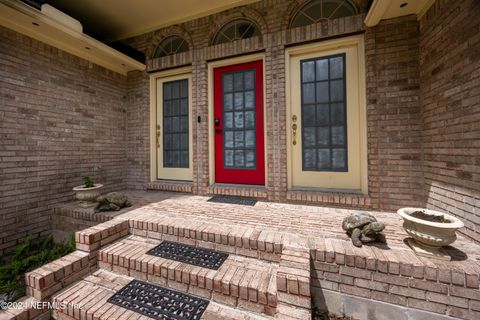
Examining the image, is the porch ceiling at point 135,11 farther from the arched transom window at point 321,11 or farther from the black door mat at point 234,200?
the black door mat at point 234,200

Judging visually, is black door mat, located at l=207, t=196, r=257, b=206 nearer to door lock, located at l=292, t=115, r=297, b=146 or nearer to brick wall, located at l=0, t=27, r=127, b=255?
door lock, located at l=292, t=115, r=297, b=146

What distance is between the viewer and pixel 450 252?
4.99 ft

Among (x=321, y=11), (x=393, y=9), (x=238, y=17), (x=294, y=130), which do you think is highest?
(x=238, y=17)

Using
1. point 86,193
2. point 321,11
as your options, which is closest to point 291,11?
point 321,11

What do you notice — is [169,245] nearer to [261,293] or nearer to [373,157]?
[261,293]

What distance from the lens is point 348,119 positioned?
2.73m

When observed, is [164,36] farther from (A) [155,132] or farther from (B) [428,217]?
(B) [428,217]

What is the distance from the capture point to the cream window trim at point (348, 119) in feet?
8.71

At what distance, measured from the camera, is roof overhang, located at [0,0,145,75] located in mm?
2359

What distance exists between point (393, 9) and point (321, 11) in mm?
833

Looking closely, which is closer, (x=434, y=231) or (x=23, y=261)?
(x=434, y=231)

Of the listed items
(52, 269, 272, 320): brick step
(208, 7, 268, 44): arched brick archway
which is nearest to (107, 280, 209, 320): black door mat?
(52, 269, 272, 320): brick step

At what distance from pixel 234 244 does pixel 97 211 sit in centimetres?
193

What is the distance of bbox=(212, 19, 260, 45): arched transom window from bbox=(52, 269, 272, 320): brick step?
338cm
